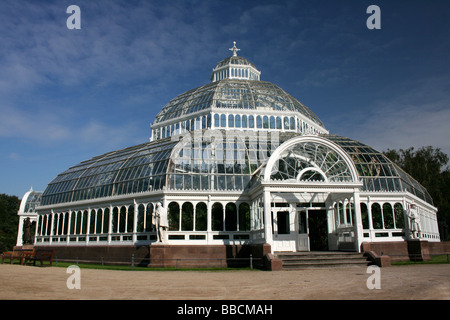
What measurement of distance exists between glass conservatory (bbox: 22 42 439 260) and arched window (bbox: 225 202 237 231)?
0.25 ft

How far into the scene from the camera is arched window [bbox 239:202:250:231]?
A: 25.8 metres

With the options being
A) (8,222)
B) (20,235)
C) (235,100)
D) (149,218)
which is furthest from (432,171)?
(8,222)

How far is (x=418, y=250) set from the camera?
2455 centimetres

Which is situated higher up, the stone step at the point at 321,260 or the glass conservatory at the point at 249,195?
the glass conservatory at the point at 249,195

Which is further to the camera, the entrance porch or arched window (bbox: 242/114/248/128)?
arched window (bbox: 242/114/248/128)

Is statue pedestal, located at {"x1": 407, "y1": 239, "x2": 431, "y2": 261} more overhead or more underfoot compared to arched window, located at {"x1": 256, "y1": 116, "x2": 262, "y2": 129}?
more underfoot

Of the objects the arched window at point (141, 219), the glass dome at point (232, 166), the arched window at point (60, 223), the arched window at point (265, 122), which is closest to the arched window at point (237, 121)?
the arched window at point (265, 122)

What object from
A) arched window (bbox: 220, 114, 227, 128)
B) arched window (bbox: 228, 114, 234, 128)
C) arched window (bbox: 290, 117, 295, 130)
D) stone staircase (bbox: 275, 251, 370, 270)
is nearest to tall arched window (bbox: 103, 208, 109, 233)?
arched window (bbox: 220, 114, 227, 128)

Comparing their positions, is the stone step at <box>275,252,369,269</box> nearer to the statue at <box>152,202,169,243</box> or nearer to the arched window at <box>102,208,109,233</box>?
the statue at <box>152,202,169,243</box>

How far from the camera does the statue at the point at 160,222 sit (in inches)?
915

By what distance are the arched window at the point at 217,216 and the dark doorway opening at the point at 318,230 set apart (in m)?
7.57

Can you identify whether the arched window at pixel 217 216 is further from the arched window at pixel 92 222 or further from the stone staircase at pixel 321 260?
the arched window at pixel 92 222

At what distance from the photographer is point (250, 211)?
25.9 m
